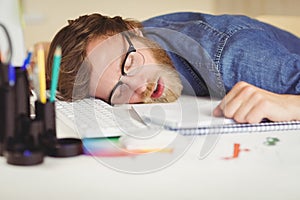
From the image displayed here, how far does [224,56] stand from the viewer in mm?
1143

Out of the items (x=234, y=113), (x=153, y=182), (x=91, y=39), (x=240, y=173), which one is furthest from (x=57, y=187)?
(x=91, y=39)

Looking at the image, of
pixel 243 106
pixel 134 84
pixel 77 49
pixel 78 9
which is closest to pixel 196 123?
pixel 243 106

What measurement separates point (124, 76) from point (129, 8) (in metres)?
1.31

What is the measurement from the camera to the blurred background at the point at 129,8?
2.26 metres

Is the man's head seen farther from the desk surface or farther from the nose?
the desk surface

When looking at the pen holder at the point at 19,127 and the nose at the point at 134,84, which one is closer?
the pen holder at the point at 19,127

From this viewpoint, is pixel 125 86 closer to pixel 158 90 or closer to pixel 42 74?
pixel 158 90

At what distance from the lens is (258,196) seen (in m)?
0.56

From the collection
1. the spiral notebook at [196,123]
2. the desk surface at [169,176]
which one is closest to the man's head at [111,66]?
the spiral notebook at [196,123]

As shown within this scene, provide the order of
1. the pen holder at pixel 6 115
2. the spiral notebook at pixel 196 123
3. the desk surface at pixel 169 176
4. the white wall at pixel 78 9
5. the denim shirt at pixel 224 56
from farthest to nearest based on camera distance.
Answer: the white wall at pixel 78 9, the denim shirt at pixel 224 56, the spiral notebook at pixel 196 123, the pen holder at pixel 6 115, the desk surface at pixel 169 176

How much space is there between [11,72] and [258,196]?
1.18 feet

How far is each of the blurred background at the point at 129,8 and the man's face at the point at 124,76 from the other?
1.09 meters

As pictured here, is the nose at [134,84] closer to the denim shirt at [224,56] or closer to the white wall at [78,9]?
the denim shirt at [224,56]

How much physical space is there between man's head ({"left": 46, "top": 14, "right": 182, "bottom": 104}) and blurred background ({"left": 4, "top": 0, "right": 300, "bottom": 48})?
3.31 feet
